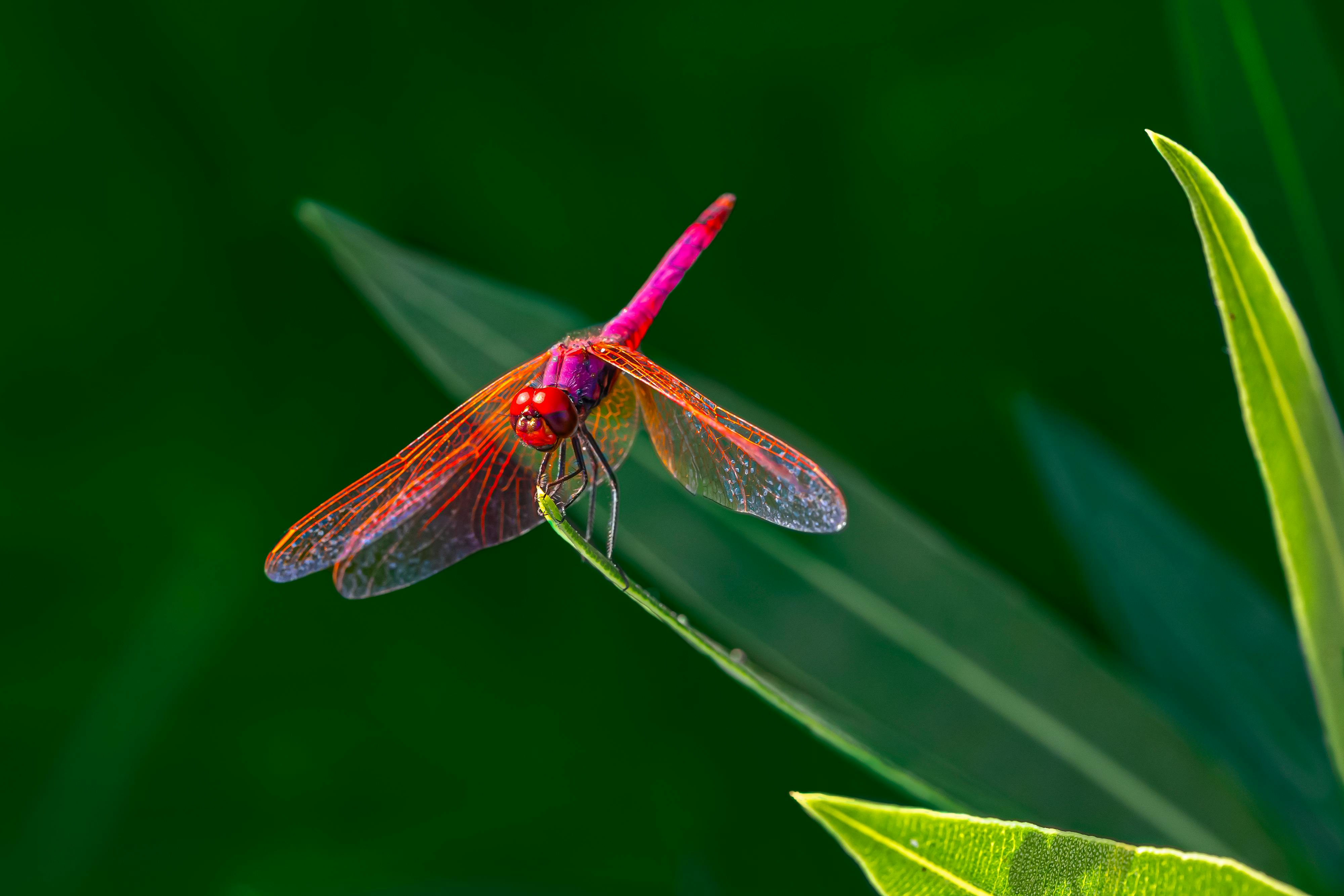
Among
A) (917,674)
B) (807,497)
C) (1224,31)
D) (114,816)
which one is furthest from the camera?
(114,816)

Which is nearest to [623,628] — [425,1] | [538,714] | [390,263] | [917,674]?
[538,714]

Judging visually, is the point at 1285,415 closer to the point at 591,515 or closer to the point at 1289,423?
the point at 1289,423

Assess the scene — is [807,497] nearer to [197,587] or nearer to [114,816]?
[197,587]

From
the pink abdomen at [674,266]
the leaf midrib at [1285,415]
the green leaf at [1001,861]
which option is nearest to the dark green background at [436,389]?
the pink abdomen at [674,266]

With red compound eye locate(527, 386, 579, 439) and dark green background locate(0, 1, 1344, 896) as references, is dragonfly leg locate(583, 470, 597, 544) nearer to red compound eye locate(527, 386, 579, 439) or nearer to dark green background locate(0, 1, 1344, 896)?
red compound eye locate(527, 386, 579, 439)

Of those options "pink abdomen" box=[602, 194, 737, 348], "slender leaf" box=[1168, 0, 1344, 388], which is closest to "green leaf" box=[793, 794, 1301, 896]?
"pink abdomen" box=[602, 194, 737, 348]

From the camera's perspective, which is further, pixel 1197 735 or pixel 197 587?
pixel 197 587

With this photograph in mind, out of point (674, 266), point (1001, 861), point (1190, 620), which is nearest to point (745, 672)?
point (1001, 861)
